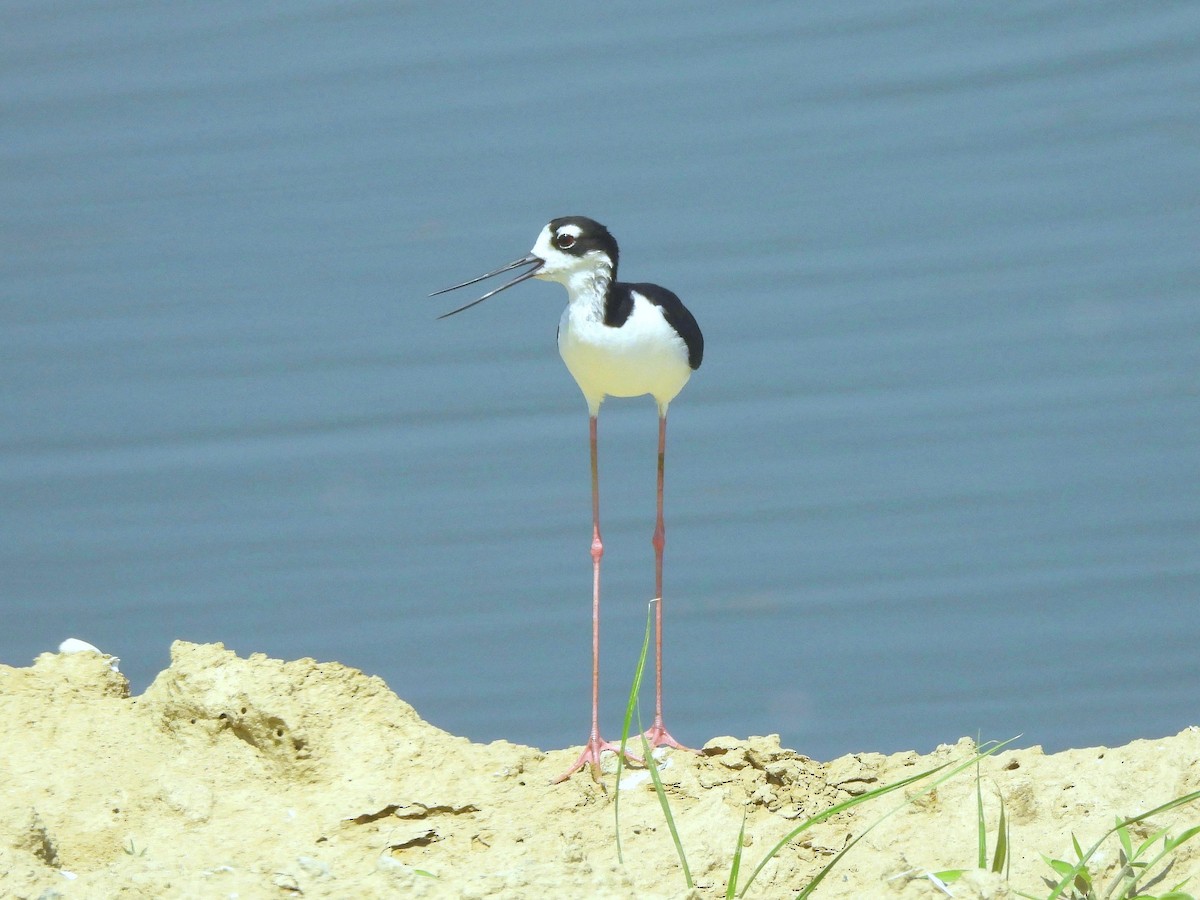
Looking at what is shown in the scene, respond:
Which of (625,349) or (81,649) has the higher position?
(625,349)

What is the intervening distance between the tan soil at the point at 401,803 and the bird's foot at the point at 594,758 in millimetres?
22

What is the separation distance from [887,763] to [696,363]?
70cm

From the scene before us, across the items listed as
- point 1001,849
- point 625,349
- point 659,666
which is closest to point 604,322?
point 625,349

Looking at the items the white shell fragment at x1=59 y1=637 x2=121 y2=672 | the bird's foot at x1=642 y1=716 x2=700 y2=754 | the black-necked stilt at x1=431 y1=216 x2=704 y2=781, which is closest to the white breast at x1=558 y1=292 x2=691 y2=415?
the black-necked stilt at x1=431 y1=216 x2=704 y2=781

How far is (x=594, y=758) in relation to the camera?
90.4 inches

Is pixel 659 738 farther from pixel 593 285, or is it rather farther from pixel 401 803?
pixel 593 285

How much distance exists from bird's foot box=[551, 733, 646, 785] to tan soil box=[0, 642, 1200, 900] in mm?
22

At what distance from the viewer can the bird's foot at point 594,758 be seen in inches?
89.0

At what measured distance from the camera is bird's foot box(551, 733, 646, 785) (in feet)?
7.41

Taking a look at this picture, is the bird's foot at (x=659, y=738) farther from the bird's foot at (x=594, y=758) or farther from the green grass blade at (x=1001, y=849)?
the green grass blade at (x=1001, y=849)

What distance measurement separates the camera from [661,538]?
8.76ft

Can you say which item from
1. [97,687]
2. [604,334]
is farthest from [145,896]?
[604,334]

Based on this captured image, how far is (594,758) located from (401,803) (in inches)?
12.9

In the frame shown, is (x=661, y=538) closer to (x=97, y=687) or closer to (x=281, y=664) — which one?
(x=281, y=664)
